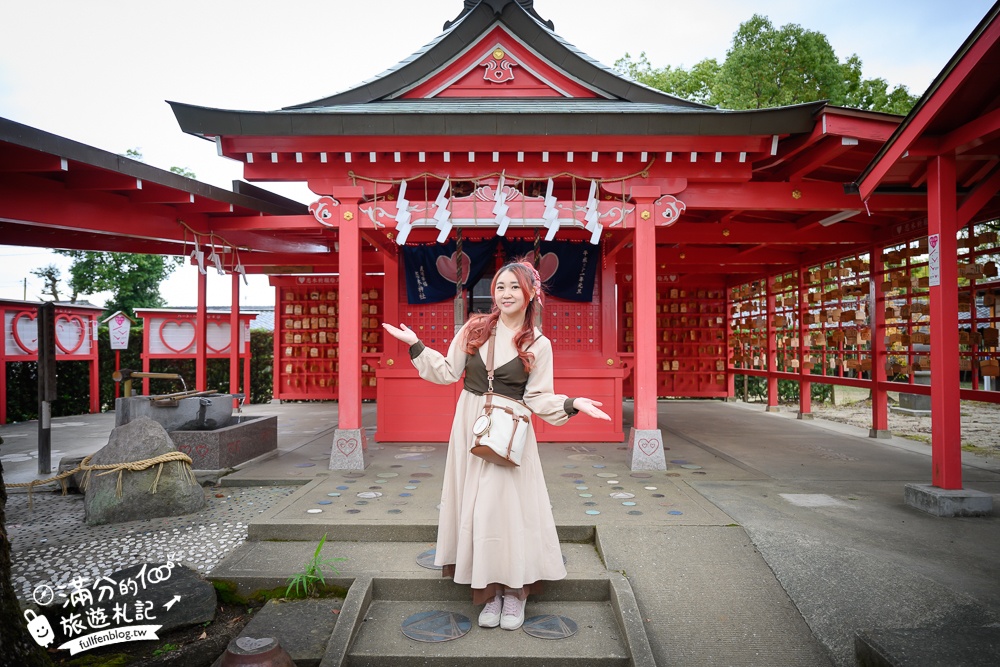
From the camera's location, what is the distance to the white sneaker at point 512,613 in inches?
116

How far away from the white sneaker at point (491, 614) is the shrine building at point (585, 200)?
131 inches

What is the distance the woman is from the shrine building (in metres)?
2.86

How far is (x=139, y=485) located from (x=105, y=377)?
978 cm

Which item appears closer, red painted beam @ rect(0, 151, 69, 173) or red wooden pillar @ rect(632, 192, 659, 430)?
red painted beam @ rect(0, 151, 69, 173)

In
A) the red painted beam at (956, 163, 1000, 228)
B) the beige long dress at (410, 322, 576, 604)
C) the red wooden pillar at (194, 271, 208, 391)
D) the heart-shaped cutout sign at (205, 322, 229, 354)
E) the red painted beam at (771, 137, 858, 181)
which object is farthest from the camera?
the heart-shaped cutout sign at (205, 322, 229, 354)

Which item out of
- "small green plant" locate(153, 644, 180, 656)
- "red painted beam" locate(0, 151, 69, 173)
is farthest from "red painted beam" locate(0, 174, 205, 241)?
"small green plant" locate(153, 644, 180, 656)

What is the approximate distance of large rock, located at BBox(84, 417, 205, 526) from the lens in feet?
14.8

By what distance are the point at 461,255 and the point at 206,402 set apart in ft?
11.8

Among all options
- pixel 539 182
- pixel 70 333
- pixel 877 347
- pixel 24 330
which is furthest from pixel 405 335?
pixel 70 333

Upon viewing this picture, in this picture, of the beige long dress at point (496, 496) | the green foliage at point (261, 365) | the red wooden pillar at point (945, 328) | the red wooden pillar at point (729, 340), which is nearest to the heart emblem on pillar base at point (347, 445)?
the beige long dress at point (496, 496)

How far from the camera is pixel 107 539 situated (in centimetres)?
412

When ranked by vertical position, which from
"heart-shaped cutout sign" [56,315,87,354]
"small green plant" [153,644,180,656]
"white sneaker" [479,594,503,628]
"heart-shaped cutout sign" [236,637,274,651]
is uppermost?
"heart-shaped cutout sign" [56,315,87,354]

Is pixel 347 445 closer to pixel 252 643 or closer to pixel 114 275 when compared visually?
pixel 252 643

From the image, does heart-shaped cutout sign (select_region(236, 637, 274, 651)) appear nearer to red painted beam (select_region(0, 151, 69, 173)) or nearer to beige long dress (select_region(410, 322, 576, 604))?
beige long dress (select_region(410, 322, 576, 604))
